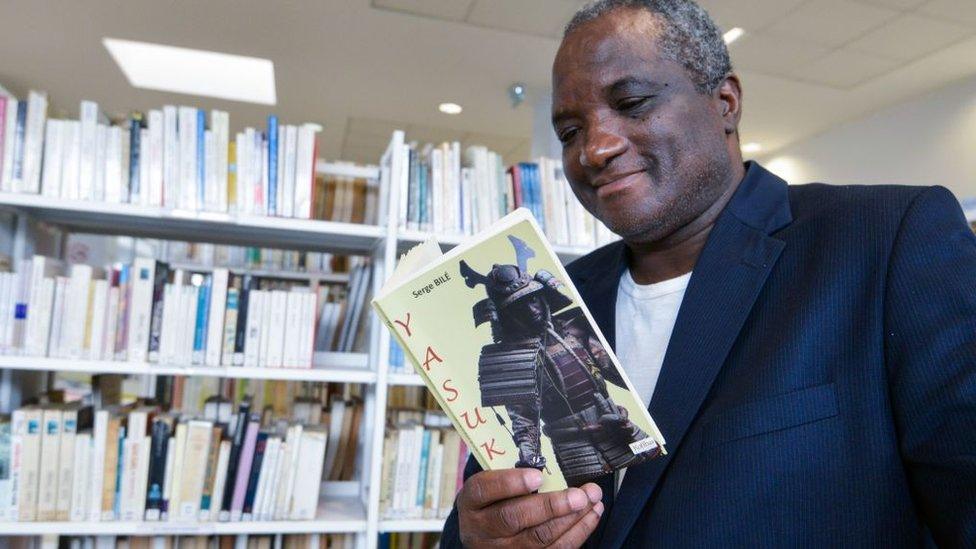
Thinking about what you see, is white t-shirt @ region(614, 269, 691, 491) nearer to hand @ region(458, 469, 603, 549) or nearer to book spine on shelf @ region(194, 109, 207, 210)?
hand @ region(458, 469, 603, 549)

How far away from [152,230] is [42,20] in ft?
8.54

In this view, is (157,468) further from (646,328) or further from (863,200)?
(863,200)

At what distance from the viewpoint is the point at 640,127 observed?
866 mm

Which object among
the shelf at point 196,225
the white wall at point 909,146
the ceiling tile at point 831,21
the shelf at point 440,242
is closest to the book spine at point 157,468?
the shelf at point 196,225

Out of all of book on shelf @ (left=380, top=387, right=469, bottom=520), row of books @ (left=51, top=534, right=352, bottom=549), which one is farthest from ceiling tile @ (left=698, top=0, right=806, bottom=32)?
row of books @ (left=51, top=534, right=352, bottom=549)

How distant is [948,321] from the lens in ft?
2.03

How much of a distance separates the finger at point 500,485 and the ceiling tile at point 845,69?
168 inches

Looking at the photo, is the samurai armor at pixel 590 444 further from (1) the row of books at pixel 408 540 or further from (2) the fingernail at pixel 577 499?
(1) the row of books at pixel 408 540

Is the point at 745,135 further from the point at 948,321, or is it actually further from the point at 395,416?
the point at 948,321

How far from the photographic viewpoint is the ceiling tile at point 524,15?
3477 millimetres

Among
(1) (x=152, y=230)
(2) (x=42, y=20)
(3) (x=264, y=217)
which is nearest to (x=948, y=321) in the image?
(3) (x=264, y=217)

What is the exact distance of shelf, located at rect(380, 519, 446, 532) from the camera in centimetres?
205

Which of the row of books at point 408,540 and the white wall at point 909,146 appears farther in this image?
the white wall at point 909,146

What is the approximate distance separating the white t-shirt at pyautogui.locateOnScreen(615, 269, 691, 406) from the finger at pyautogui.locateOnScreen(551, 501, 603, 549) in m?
0.24
